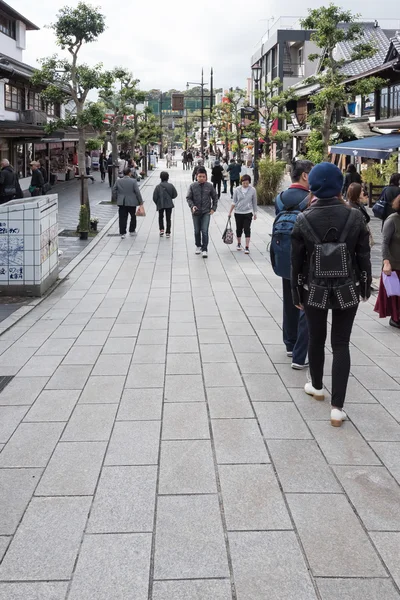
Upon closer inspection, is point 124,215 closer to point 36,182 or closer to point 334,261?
point 36,182

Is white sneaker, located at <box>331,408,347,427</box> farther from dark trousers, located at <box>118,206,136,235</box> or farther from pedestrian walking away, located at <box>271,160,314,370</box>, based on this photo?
dark trousers, located at <box>118,206,136,235</box>

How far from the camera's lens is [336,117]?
34.8 metres

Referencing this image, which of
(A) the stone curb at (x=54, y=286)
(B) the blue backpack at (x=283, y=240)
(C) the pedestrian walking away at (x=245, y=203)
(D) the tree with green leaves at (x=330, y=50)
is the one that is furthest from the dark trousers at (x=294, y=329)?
(D) the tree with green leaves at (x=330, y=50)

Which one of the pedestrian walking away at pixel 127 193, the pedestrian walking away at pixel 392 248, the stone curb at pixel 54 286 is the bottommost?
the stone curb at pixel 54 286

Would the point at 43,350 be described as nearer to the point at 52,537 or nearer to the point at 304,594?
the point at 52,537

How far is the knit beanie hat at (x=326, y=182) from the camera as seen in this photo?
15.4 ft

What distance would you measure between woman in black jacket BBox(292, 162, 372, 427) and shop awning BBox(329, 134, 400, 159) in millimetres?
15663

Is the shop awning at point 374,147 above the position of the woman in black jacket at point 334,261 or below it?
above

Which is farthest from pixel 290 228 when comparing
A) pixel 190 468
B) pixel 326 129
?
pixel 326 129

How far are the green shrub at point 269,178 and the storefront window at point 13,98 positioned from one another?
1273 cm

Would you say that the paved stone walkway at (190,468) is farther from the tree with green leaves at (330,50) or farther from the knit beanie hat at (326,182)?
the tree with green leaves at (330,50)

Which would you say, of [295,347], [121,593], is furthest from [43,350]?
[121,593]

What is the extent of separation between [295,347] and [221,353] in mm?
907

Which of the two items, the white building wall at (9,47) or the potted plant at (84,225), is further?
the white building wall at (9,47)
